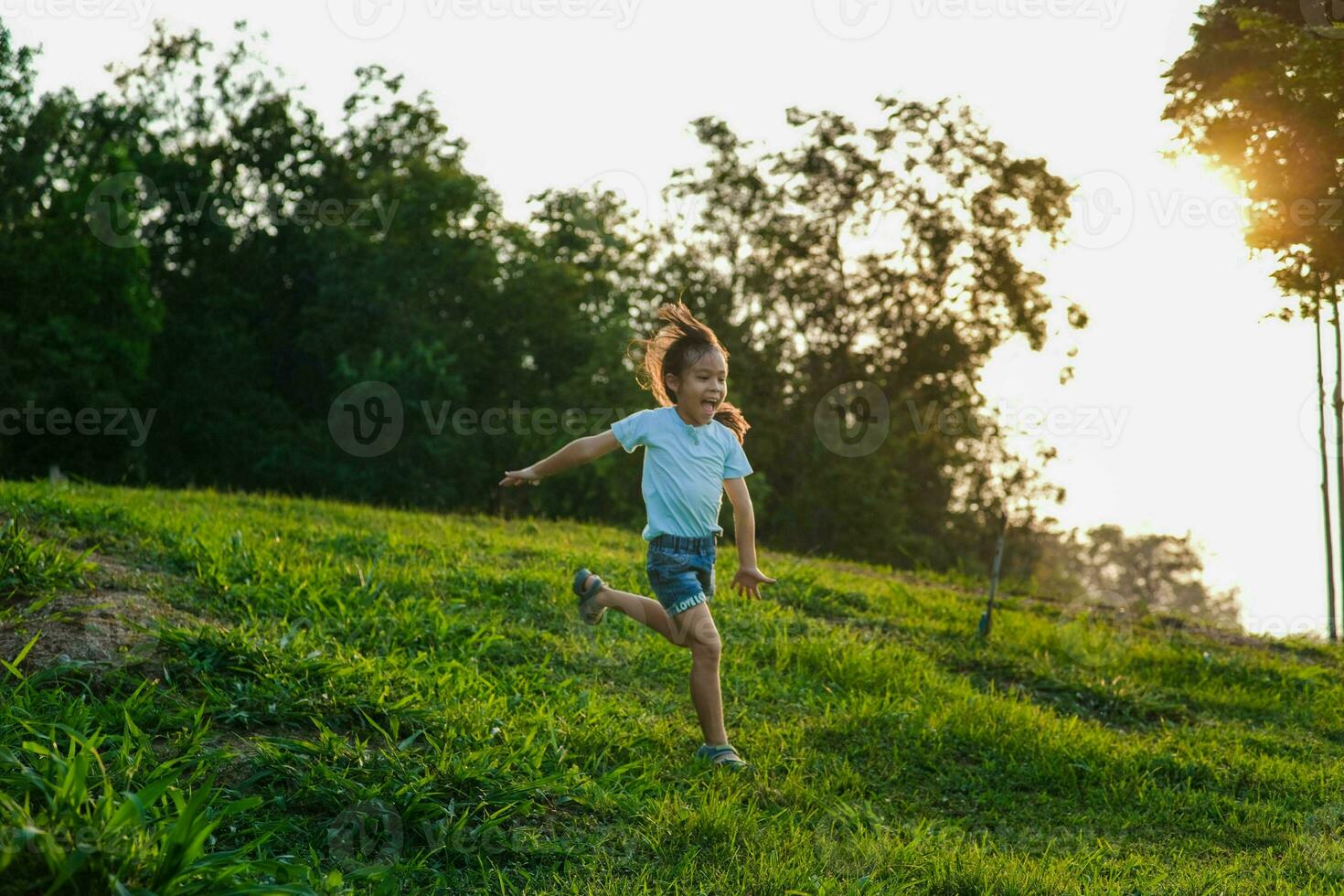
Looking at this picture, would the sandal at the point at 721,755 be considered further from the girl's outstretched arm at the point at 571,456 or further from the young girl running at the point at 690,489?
the girl's outstretched arm at the point at 571,456

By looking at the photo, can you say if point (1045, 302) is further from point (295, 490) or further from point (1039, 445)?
point (295, 490)

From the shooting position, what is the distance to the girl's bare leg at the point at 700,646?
5355 millimetres

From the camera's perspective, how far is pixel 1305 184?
9.53 meters

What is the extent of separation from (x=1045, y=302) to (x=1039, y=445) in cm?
323

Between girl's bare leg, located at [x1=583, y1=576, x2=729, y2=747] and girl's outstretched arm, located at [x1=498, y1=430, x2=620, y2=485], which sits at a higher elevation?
girl's outstretched arm, located at [x1=498, y1=430, x2=620, y2=485]

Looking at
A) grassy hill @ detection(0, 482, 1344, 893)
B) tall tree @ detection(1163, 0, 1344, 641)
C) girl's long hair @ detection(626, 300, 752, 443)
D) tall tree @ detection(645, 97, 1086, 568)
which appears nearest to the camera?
grassy hill @ detection(0, 482, 1344, 893)

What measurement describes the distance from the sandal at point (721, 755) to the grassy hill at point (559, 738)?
→ 0.08 metres

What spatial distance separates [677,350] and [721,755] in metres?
1.87

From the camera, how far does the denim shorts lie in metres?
5.36

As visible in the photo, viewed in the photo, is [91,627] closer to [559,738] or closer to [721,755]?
[559,738]

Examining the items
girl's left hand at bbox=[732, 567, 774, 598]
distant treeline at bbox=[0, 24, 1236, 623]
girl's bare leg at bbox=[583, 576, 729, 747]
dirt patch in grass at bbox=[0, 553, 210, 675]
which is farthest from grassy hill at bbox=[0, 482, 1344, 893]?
distant treeline at bbox=[0, 24, 1236, 623]

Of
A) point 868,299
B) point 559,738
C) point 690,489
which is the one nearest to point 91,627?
point 559,738

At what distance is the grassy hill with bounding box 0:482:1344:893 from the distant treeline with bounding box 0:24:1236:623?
56.9 feet

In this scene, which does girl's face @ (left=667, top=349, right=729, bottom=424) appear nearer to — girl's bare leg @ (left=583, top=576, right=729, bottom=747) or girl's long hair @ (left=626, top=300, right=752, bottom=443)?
girl's long hair @ (left=626, top=300, right=752, bottom=443)
